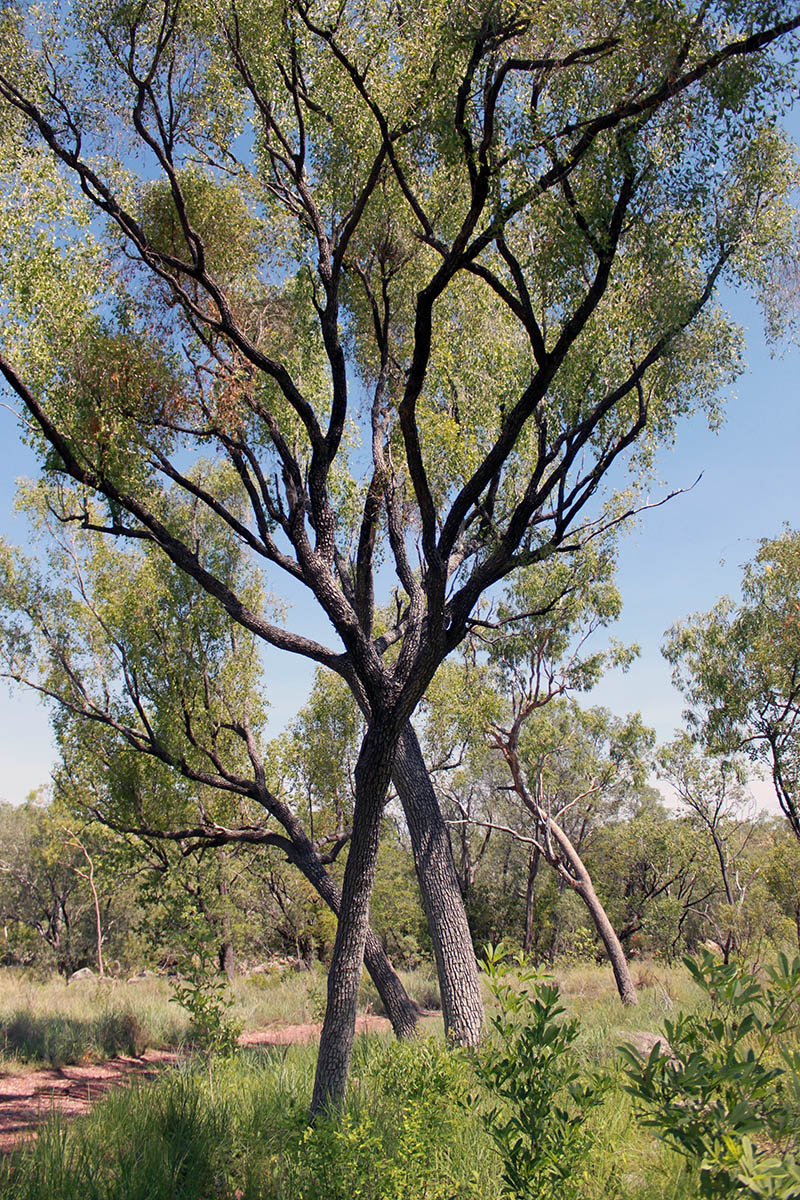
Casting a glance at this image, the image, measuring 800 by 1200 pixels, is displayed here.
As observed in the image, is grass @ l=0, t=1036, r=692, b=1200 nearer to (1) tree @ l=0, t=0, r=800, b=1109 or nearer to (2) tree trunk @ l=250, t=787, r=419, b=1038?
(1) tree @ l=0, t=0, r=800, b=1109

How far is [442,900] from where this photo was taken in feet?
25.1

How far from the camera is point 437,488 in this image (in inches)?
A: 363

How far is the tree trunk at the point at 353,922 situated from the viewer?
518cm

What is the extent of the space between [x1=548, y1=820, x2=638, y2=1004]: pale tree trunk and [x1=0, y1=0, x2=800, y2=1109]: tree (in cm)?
744

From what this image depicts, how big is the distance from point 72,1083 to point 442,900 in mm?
5696

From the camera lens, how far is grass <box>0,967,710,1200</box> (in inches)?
132

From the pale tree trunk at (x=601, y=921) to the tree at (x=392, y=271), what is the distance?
744 cm

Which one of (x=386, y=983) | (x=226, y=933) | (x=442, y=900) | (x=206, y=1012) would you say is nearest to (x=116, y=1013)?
(x=226, y=933)

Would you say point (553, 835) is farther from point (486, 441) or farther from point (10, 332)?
point (10, 332)

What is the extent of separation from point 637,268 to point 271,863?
1660 centimetres

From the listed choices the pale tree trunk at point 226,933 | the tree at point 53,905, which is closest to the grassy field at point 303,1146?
the pale tree trunk at point 226,933

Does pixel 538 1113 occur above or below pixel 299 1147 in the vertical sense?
above

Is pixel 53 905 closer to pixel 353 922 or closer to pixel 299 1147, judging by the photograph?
pixel 353 922

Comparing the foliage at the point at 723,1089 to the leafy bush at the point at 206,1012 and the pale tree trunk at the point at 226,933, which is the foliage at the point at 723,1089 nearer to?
the leafy bush at the point at 206,1012
